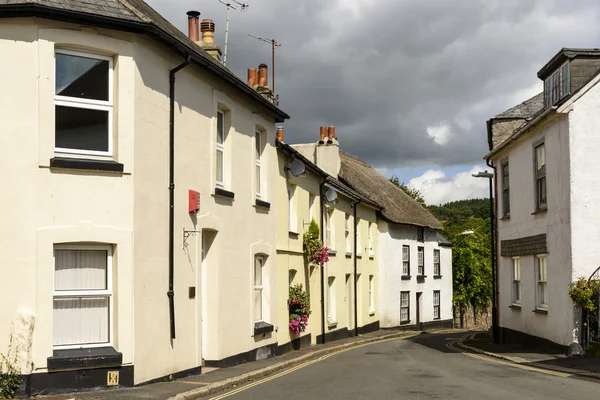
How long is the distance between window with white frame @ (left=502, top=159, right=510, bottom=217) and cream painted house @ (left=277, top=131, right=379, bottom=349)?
6.11m

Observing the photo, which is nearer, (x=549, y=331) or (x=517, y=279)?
(x=549, y=331)

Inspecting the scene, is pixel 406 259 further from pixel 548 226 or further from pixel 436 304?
pixel 548 226

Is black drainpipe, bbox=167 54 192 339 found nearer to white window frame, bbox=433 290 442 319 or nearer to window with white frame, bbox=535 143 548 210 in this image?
window with white frame, bbox=535 143 548 210

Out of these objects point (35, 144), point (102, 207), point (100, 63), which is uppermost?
point (100, 63)

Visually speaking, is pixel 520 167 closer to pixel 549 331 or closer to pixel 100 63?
pixel 549 331

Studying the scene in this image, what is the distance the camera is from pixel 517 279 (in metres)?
24.8

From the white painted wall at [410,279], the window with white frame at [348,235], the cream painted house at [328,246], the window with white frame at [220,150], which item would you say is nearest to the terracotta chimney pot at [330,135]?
the cream painted house at [328,246]

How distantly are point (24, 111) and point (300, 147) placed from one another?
2462 cm

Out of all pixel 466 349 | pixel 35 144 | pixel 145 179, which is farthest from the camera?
pixel 466 349

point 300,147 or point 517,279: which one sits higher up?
point 300,147

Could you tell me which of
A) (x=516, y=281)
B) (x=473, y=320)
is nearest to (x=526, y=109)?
(x=516, y=281)

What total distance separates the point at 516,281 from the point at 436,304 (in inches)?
949

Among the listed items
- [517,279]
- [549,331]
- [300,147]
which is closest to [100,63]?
[549,331]

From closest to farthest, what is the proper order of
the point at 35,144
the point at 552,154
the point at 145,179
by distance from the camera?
the point at 35,144 < the point at 145,179 < the point at 552,154
